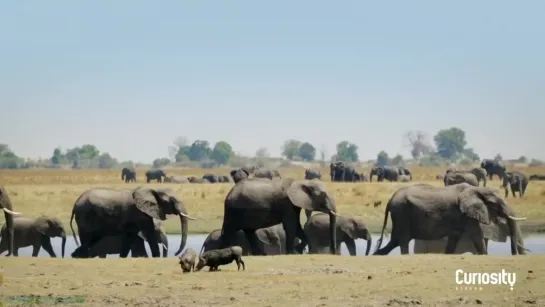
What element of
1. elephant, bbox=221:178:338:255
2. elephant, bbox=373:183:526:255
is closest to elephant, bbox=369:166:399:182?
elephant, bbox=373:183:526:255

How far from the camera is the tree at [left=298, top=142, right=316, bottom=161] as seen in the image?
7347 inches

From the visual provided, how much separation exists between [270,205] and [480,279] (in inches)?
257

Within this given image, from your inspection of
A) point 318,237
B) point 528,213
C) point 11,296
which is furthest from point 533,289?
point 528,213

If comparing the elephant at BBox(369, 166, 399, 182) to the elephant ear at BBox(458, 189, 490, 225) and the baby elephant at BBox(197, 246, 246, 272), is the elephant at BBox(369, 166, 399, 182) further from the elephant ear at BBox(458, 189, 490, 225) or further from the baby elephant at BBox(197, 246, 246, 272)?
the baby elephant at BBox(197, 246, 246, 272)

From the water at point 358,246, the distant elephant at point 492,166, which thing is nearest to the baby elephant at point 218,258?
the water at point 358,246

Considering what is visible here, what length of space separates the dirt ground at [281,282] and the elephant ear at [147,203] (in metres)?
3.56

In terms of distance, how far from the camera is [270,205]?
2202 centimetres

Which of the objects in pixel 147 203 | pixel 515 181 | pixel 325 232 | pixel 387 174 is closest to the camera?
pixel 147 203

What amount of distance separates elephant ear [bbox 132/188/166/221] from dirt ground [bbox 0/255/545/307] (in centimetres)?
356

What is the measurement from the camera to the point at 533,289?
1520cm

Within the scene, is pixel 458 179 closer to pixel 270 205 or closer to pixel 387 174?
pixel 270 205

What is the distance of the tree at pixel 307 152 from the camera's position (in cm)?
18662

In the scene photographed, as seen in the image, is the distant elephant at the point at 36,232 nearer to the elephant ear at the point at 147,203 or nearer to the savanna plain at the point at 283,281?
the elephant ear at the point at 147,203

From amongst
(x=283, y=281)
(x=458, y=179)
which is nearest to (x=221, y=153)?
(x=458, y=179)
